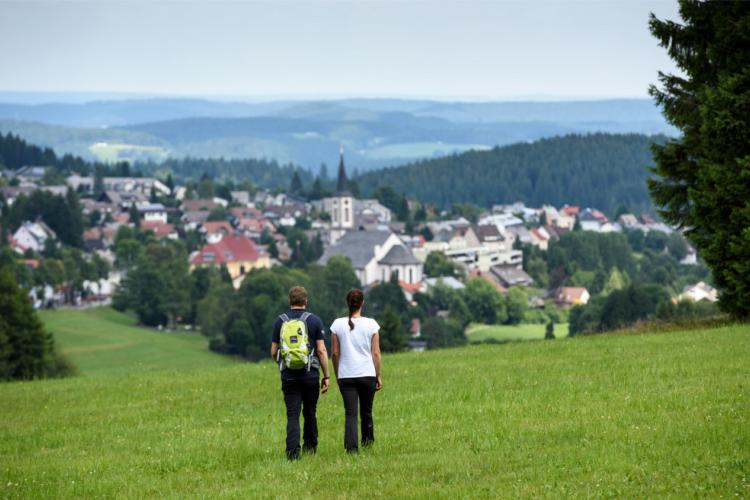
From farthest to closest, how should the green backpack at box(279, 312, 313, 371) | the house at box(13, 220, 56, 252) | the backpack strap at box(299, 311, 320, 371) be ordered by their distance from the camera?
the house at box(13, 220, 56, 252)
the backpack strap at box(299, 311, 320, 371)
the green backpack at box(279, 312, 313, 371)

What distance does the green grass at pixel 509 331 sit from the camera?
399 feet

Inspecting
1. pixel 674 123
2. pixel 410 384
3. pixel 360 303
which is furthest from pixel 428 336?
pixel 360 303

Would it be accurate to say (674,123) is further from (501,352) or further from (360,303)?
(360,303)

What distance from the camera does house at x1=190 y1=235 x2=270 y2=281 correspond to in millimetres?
179750

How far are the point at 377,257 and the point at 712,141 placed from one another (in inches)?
5543

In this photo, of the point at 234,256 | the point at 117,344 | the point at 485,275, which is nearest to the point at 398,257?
the point at 485,275

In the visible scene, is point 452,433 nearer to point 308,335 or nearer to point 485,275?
point 308,335

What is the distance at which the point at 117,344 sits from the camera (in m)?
104

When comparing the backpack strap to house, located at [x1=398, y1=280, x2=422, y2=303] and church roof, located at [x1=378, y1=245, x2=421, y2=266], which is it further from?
church roof, located at [x1=378, y1=245, x2=421, y2=266]

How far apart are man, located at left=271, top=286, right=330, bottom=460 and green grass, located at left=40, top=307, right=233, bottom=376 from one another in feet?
241

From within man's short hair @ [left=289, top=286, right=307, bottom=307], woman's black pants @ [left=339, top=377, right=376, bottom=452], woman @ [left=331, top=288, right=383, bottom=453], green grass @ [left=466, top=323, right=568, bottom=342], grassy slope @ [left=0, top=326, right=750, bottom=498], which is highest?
man's short hair @ [left=289, top=286, right=307, bottom=307]

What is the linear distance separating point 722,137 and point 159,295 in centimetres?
10111

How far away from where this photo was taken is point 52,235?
634 ft

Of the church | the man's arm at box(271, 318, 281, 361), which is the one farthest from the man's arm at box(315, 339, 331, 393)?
the church
